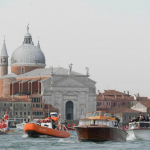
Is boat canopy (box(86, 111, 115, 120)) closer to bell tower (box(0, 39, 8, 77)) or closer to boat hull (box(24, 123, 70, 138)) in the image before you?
boat hull (box(24, 123, 70, 138))

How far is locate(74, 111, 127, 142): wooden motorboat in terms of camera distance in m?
47.0

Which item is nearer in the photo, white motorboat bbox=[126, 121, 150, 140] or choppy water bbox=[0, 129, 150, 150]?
choppy water bbox=[0, 129, 150, 150]

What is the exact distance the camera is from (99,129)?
1844 inches

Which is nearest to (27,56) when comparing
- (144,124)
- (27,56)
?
(27,56)

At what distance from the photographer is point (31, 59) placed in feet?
443

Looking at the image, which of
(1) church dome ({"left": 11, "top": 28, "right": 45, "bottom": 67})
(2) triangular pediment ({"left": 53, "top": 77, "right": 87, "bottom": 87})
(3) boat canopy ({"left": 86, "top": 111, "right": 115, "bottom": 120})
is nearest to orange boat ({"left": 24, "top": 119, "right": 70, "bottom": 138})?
(3) boat canopy ({"left": 86, "top": 111, "right": 115, "bottom": 120})

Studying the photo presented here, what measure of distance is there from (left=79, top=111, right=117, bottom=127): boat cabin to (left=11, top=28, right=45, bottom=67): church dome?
280 feet

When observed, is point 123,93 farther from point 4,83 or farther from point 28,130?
point 28,130

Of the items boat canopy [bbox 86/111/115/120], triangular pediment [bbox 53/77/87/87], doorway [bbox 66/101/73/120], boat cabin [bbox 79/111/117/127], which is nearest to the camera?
boat cabin [bbox 79/111/117/127]

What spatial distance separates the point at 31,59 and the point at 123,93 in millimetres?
19016

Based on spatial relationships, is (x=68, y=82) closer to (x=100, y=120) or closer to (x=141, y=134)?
(x=141, y=134)

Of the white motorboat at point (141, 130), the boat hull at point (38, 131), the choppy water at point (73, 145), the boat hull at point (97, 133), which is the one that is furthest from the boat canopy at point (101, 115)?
the boat hull at point (38, 131)

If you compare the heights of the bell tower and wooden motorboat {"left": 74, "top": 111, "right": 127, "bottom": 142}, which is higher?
the bell tower

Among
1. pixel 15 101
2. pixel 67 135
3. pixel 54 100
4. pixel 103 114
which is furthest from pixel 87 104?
pixel 103 114
